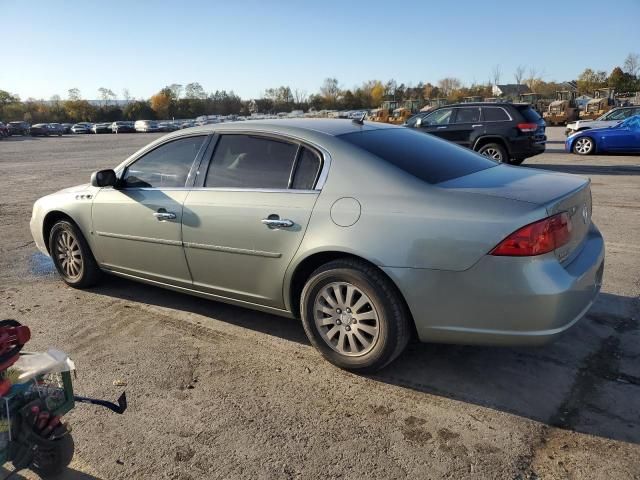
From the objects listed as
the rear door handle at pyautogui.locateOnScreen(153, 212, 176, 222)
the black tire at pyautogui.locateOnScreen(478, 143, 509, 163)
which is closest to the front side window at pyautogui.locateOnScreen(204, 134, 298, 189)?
the rear door handle at pyautogui.locateOnScreen(153, 212, 176, 222)

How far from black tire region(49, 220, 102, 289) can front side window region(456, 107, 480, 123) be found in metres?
10.2

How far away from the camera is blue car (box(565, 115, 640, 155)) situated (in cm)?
1498

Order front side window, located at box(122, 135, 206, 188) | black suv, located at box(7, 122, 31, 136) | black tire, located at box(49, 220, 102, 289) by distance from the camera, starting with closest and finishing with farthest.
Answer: front side window, located at box(122, 135, 206, 188) → black tire, located at box(49, 220, 102, 289) → black suv, located at box(7, 122, 31, 136)

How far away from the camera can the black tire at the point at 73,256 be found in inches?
187

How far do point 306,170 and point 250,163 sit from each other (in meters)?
0.52

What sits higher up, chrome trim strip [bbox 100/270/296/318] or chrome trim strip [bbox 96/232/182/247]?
Result: chrome trim strip [bbox 96/232/182/247]

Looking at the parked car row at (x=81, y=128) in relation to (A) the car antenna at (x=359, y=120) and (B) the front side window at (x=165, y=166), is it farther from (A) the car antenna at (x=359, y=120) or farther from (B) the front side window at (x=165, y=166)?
(A) the car antenna at (x=359, y=120)

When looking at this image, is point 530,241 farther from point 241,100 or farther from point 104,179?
point 241,100

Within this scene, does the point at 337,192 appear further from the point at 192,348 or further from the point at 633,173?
the point at 633,173

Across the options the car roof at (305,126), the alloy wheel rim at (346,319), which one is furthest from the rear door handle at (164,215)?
the alloy wheel rim at (346,319)

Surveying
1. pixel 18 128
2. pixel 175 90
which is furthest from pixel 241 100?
pixel 18 128

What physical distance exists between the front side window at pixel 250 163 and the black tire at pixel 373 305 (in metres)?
0.72

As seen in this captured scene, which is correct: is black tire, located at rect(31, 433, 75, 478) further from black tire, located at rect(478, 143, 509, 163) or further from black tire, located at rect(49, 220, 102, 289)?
black tire, located at rect(478, 143, 509, 163)

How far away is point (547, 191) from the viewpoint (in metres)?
3.02
